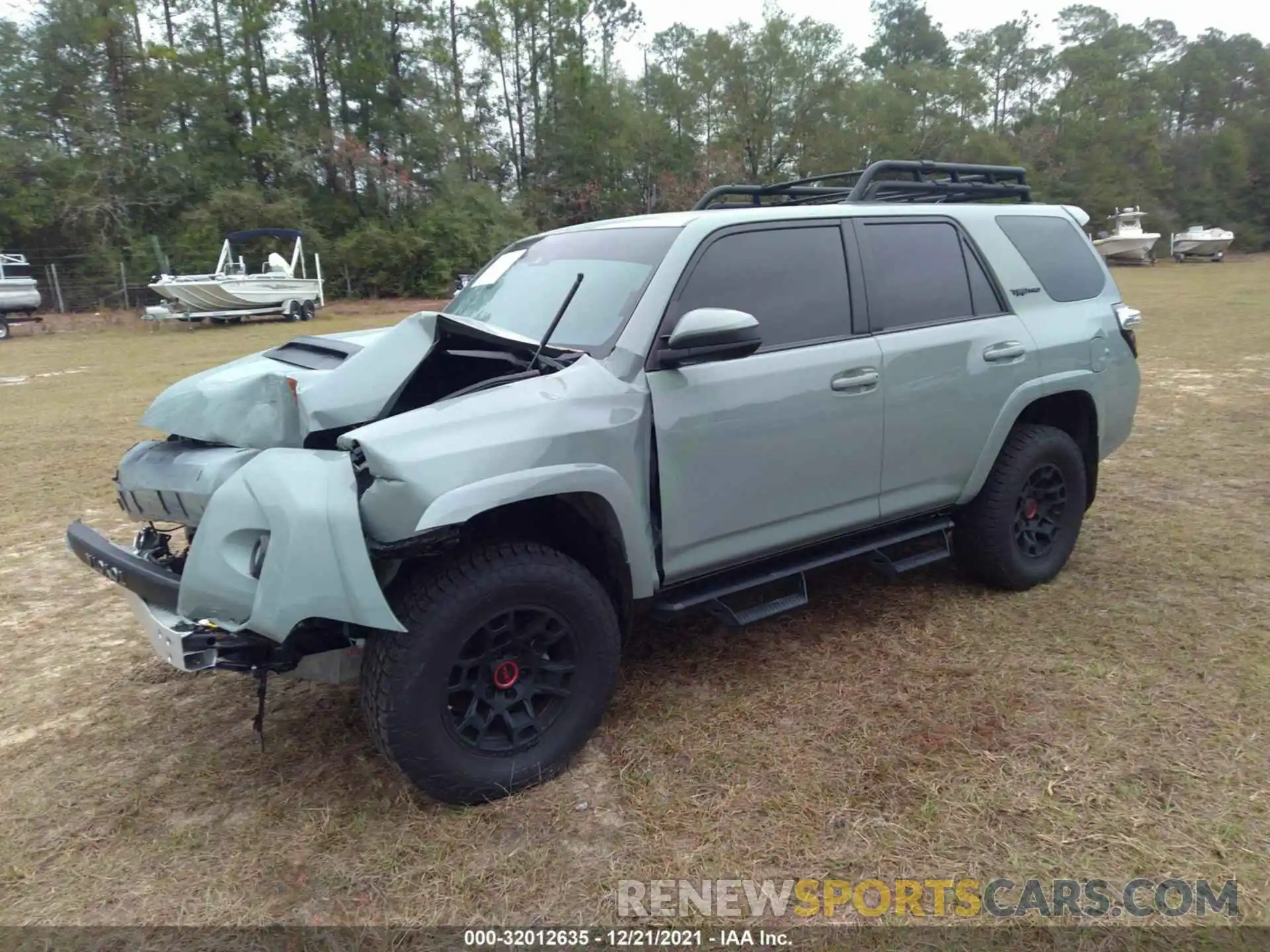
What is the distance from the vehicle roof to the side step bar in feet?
4.43

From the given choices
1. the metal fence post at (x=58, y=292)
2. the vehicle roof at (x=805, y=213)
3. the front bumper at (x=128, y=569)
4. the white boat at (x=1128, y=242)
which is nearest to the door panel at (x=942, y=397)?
the vehicle roof at (x=805, y=213)

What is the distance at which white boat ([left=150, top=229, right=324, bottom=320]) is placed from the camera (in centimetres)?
2138

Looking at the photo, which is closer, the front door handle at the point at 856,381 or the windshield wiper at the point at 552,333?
the windshield wiper at the point at 552,333

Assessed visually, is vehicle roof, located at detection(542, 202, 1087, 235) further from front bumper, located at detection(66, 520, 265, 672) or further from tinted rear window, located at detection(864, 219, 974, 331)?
front bumper, located at detection(66, 520, 265, 672)

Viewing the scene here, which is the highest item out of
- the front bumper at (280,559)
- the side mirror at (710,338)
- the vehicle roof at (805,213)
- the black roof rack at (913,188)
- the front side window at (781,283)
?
the black roof rack at (913,188)

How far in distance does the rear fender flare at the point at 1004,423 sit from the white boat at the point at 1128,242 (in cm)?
3514

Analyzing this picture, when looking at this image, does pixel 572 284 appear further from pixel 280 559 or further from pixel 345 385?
pixel 280 559

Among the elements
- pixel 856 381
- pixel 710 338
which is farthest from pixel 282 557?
pixel 856 381

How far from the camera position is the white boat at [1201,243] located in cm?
3675

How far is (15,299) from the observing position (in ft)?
66.7

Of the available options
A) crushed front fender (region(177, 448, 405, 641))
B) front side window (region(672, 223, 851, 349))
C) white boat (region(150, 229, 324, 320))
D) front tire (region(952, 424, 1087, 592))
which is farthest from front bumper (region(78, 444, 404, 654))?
white boat (region(150, 229, 324, 320))

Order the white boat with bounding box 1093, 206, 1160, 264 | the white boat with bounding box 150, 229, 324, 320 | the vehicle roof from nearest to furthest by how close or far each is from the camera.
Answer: the vehicle roof
the white boat with bounding box 150, 229, 324, 320
the white boat with bounding box 1093, 206, 1160, 264

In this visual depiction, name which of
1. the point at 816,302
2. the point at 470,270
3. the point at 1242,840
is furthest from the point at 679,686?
the point at 470,270

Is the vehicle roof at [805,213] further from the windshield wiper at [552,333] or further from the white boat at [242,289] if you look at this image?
the white boat at [242,289]
